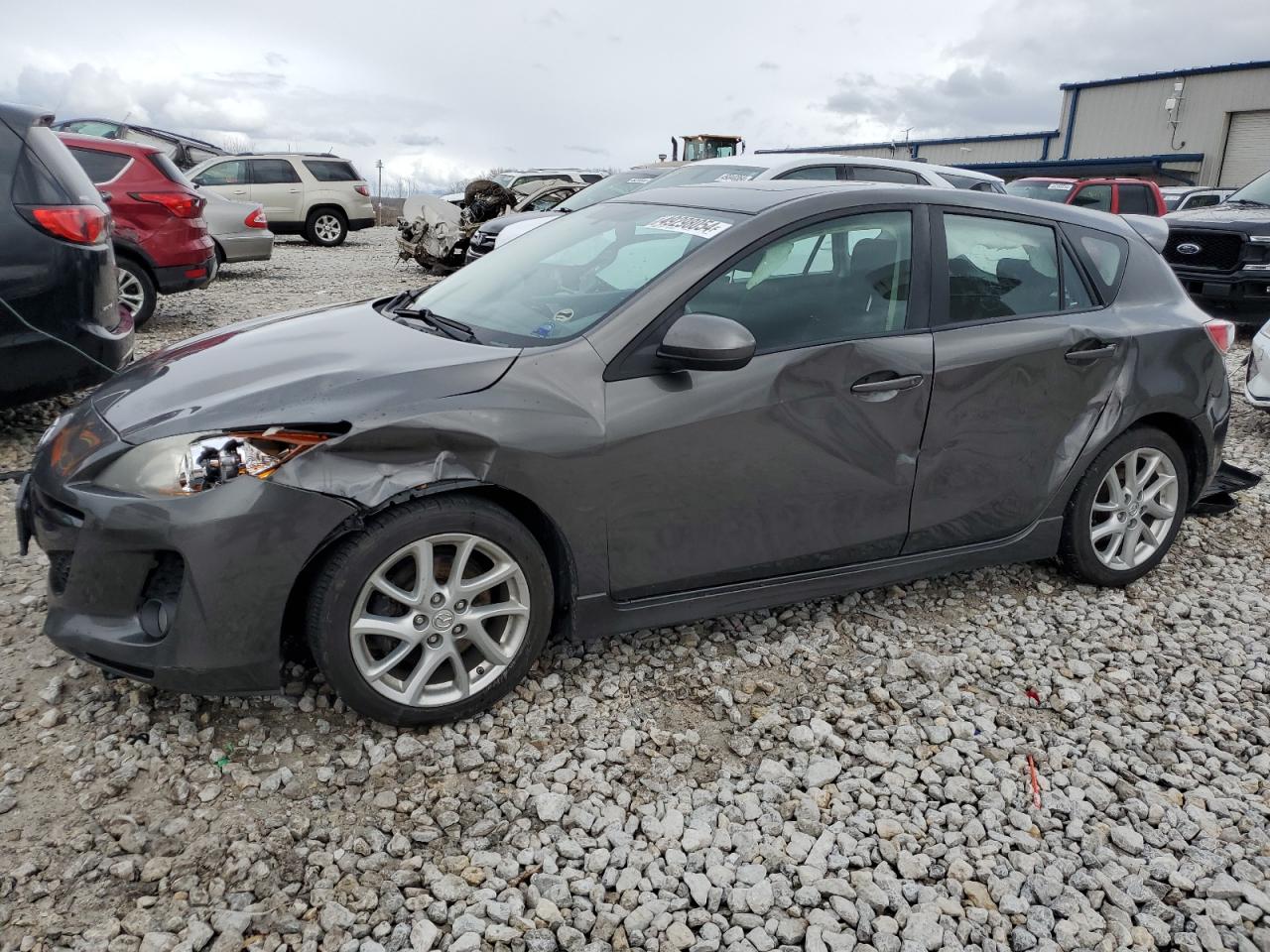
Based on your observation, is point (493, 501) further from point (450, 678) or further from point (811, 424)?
point (811, 424)

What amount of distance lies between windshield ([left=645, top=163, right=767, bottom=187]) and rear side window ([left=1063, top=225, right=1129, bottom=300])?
508 cm

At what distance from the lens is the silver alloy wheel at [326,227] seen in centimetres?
1831

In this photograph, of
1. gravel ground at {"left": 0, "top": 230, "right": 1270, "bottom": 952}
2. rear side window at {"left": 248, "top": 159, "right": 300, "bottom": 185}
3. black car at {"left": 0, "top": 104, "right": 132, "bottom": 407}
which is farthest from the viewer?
rear side window at {"left": 248, "top": 159, "right": 300, "bottom": 185}

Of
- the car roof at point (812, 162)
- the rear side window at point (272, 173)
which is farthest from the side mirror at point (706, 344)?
the rear side window at point (272, 173)

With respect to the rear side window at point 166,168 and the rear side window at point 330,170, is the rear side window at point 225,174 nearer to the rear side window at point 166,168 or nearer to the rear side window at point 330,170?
the rear side window at point 330,170

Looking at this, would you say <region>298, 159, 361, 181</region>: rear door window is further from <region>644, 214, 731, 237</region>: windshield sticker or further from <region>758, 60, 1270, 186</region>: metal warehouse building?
<region>758, 60, 1270, 186</region>: metal warehouse building

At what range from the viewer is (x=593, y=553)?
2969 mm

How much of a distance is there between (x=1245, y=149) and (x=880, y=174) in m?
27.7

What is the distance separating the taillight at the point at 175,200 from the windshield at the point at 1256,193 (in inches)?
430

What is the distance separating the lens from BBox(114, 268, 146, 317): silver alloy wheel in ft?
27.4

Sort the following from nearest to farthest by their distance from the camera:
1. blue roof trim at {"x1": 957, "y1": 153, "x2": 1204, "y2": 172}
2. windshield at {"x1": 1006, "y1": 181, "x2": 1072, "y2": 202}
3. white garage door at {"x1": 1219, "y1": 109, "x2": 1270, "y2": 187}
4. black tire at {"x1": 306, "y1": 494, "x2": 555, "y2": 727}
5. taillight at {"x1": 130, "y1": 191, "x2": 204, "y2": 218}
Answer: black tire at {"x1": 306, "y1": 494, "x2": 555, "y2": 727}, taillight at {"x1": 130, "y1": 191, "x2": 204, "y2": 218}, windshield at {"x1": 1006, "y1": 181, "x2": 1072, "y2": 202}, white garage door at {"x1": 1219, "y1": 109, "x2": 1270, "y2": 187}, blue roof trim at {"x1": 957, "y1": 153, "x2": 1204, "y2": 172}

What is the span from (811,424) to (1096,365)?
4.29ft

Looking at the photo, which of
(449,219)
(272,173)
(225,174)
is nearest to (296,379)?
(449,219)

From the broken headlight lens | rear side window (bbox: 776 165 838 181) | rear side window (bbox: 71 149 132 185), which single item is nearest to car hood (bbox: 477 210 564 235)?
rear side window (bbox: 776 165 838 181)
